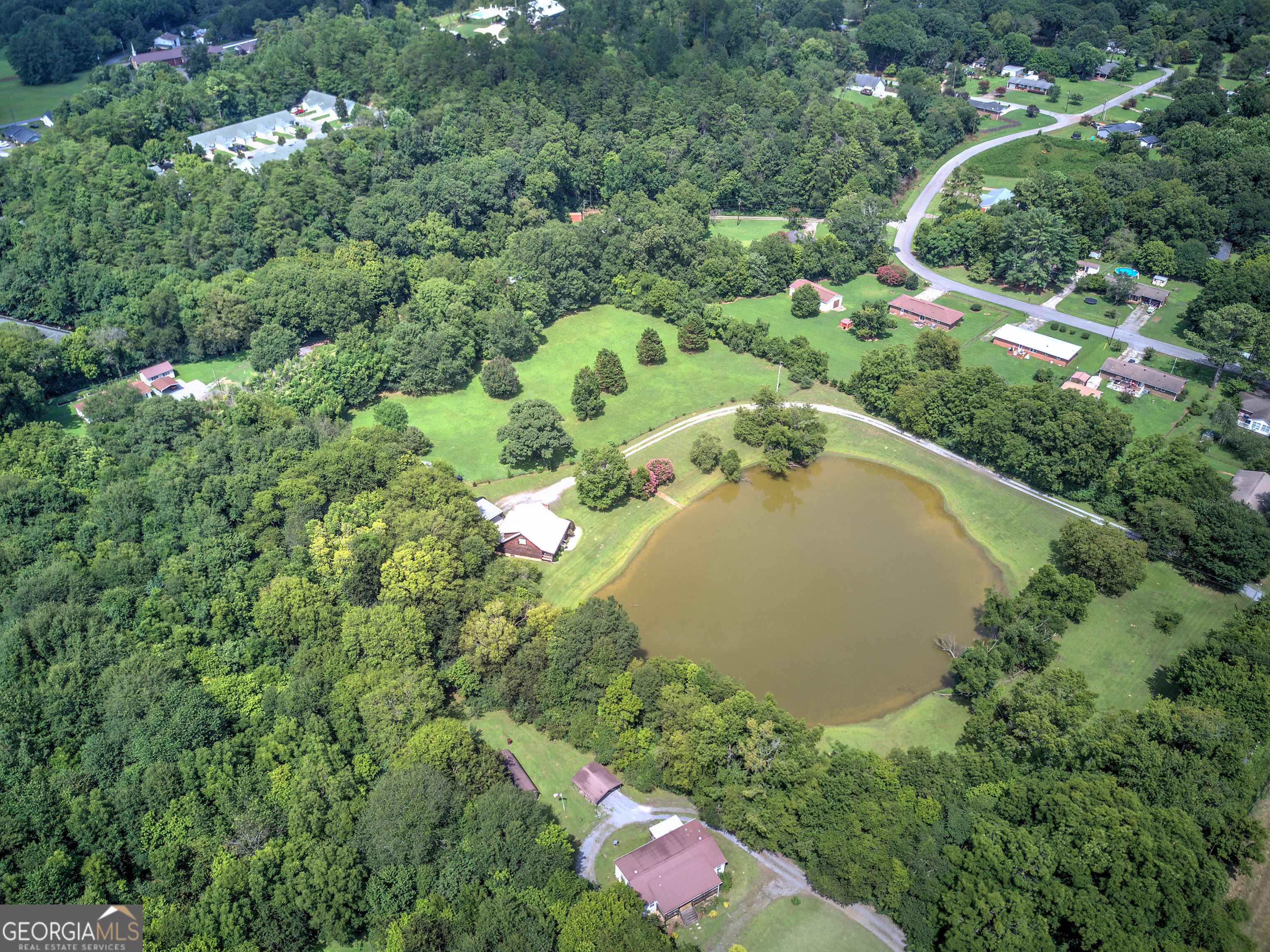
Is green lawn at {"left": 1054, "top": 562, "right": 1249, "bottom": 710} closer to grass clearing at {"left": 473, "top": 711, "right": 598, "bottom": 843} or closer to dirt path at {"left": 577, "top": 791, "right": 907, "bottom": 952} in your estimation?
dirt path at {"left": 577, "top": 791, "right": 907, "bottom": 952}

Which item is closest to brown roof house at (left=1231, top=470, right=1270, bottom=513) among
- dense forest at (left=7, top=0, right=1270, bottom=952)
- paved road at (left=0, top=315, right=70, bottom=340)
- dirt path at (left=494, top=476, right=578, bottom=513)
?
dense forest at (left=7, top=0, right=1270, bottom=952)

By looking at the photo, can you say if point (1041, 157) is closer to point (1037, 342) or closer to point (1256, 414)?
point (1037, 342)

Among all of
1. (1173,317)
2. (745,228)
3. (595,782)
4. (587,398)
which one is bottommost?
(595,782)

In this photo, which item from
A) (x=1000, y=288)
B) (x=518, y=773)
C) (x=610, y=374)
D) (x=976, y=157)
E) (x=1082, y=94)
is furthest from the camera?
(x=1082, y=94)

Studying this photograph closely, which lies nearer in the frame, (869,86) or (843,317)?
(843,317)

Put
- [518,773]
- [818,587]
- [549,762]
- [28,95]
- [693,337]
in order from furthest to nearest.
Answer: [28,95] < [693,337] < [818,587] < [549,762] < [518,773]

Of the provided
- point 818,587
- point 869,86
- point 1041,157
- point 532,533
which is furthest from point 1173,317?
point 532,533

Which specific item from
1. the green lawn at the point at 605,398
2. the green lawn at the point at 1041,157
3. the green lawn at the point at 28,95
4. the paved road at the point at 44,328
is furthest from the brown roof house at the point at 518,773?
the green lawn at the point at 28,95
